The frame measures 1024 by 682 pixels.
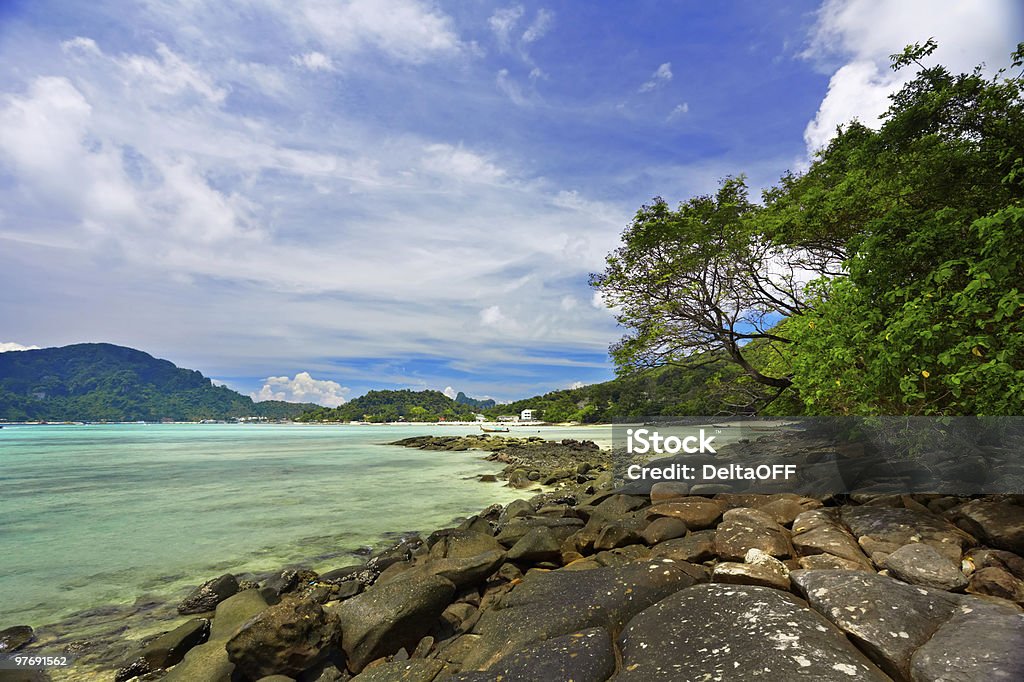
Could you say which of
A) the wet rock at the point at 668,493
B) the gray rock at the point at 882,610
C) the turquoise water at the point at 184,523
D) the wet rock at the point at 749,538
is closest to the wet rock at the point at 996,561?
the gray rock at the point at 882,610

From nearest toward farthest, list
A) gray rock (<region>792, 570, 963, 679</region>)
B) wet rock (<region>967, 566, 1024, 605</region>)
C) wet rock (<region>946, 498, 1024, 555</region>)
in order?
gray rock (<region>792, 570, 963, 679</region>) < wet rock (<region>967, 566, 1024, 605</region>) < wet rock (<region>946, 498, 1024, 555</region>)

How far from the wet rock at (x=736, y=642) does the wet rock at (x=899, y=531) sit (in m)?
2.23

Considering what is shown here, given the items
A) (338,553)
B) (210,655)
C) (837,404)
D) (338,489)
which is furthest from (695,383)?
(210,655)

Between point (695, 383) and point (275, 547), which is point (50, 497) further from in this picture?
point (695, 383)

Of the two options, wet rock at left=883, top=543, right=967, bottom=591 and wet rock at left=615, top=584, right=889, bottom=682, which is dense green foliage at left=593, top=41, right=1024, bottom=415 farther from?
wet rock at left=615, top=584, right=889, bottom=682

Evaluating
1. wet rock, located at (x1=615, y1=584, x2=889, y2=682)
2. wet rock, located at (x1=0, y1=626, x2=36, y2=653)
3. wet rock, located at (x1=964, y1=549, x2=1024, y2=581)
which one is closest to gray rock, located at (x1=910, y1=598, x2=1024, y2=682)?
wet rock, located at (x1=615, y1=584, x2=889, y2=682)

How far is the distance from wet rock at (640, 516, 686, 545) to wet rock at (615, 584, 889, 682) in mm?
2408

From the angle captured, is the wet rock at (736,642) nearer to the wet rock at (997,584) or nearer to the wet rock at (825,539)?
the wet rock at (825,539)

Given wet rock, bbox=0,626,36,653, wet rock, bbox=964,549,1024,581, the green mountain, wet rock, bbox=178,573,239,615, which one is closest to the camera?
wet rock, bbox=964,549,1024,581

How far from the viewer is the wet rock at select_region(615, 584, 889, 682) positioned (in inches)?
127

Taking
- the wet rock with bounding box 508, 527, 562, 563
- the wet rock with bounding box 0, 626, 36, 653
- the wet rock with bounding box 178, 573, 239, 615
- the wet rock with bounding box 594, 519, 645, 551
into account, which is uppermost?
the wet rock with bounding box 594, 519, 645, 551

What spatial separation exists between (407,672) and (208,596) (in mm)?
5744

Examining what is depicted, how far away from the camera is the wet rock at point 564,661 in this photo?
3.63 meters

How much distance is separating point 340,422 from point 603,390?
423ft
